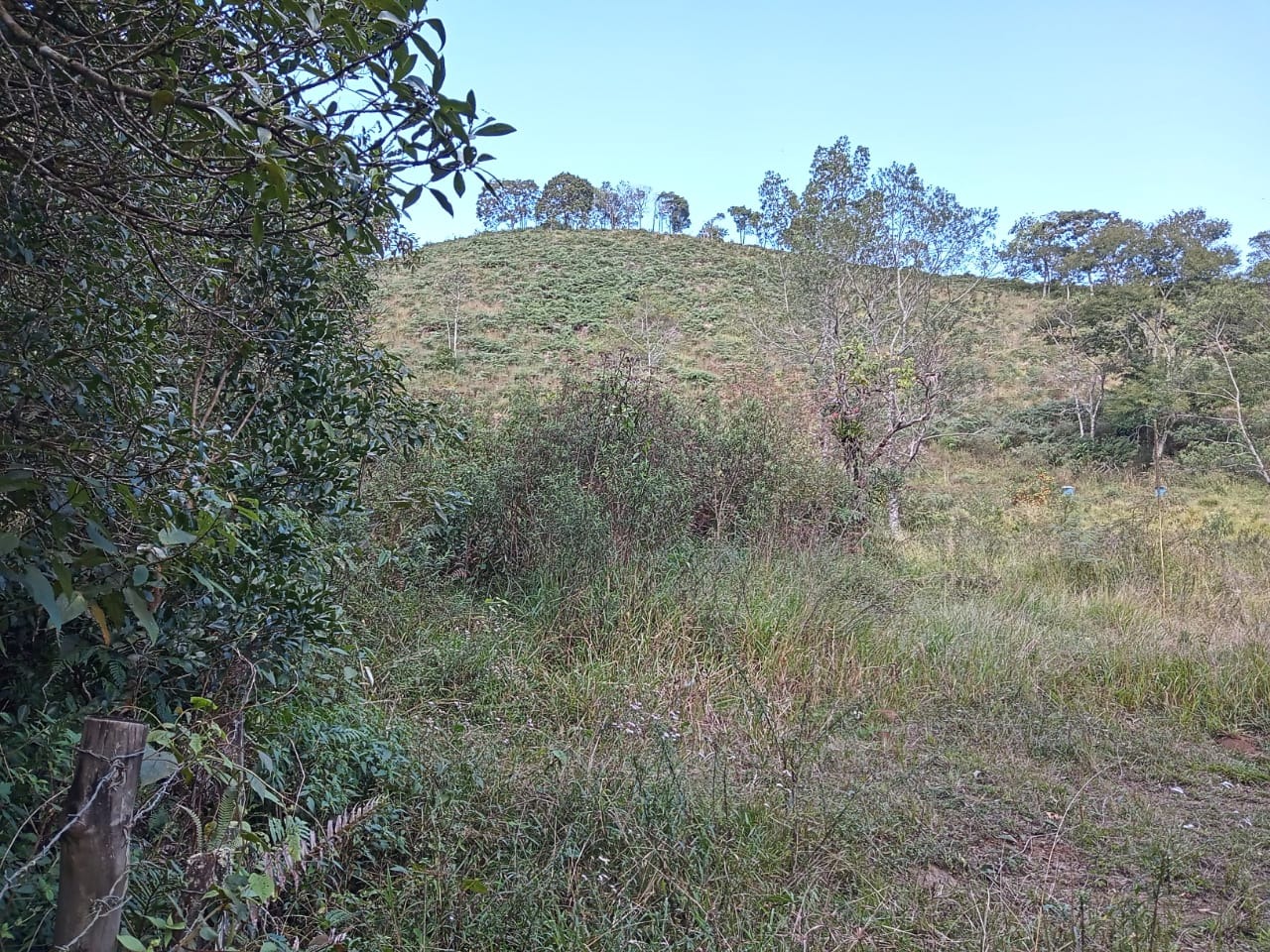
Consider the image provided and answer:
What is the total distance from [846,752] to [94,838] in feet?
10.2

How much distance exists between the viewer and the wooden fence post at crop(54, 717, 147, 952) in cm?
127

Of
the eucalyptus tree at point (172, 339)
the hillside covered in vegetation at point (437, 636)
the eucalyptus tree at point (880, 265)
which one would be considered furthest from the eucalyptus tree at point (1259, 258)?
the eucalyptus tree at point (172, 339)

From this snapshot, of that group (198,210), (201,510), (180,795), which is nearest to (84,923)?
(201,510)

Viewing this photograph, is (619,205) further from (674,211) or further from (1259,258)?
(1259,258)

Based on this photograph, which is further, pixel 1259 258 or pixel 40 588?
pixel 1259 258

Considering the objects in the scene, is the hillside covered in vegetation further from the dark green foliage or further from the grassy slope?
the dark green foliage

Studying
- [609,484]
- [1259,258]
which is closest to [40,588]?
[609,484]

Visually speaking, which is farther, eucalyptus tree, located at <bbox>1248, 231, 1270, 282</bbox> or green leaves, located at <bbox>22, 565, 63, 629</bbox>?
eucalyptus tree, located at <bbox>1248, 231, 1270, 282</bbox>

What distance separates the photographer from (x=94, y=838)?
50.7 inches

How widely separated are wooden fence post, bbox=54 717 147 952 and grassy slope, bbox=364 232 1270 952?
97cm

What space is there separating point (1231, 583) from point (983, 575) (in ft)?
6.62

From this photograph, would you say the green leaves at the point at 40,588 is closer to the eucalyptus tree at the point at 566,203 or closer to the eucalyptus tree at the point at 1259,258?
the eucalyptus tree at the point at 1259,258

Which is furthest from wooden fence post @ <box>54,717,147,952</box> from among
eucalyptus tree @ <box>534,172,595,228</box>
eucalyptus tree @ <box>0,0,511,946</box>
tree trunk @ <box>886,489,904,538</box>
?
eucalyptus tree @ <box>534,172,595,228</box>

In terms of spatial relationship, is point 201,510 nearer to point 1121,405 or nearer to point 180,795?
point 180,795
